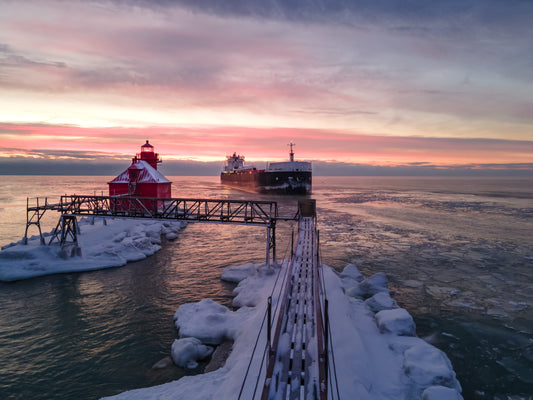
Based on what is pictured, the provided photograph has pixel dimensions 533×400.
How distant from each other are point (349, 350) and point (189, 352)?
599 centimetres

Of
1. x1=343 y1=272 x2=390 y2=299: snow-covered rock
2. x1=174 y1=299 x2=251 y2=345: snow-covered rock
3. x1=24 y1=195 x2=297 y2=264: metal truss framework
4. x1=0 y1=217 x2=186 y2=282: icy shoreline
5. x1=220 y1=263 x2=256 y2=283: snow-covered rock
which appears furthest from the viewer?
x1=24 y1=195 x2=297 y2=264: metal truss framework

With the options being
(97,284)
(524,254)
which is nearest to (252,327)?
(97,284)

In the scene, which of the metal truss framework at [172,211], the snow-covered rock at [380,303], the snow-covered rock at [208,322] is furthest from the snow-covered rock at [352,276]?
the snow-covered rock at [208,322]

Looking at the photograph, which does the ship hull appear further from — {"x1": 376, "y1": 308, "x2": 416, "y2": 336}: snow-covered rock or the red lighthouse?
{"x1": 376, "y1": 308, "x2": 416, "y2": 336}: snow-covered rock

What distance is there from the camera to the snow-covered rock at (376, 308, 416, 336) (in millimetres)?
12250

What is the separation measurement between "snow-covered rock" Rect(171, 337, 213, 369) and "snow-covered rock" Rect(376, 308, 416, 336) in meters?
7.34

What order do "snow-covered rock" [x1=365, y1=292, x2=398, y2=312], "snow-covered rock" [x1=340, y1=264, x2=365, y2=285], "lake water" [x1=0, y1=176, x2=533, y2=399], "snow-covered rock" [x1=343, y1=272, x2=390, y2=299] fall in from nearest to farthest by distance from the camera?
1. "lake water" [x1=0, y1=176, x2=533, y2=399]
2. "snow-covered rock" [x1=365, y1=292, x2=398, y2=312]
3. "snow-covered rock" [x1=343, y1=272, x2=390, y2=299]
4. "snow-covered rock" [x1=340, y1=264, x2=365, y2=285]

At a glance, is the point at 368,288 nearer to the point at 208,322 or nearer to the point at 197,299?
the point at 208,322

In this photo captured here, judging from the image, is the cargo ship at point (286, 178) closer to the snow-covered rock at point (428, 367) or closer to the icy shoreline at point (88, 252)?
the icy shoreline at point (88, 252)

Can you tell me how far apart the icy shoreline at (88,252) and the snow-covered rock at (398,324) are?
19.4m

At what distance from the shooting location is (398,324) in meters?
12.4

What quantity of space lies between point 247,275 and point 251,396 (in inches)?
480

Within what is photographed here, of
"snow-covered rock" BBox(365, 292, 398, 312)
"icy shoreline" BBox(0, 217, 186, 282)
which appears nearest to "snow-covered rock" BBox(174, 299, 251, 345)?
"snow-covered rock" BBox(365, 292, 398, 312)

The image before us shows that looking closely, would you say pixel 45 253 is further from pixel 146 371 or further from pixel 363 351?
pixel 363 351
